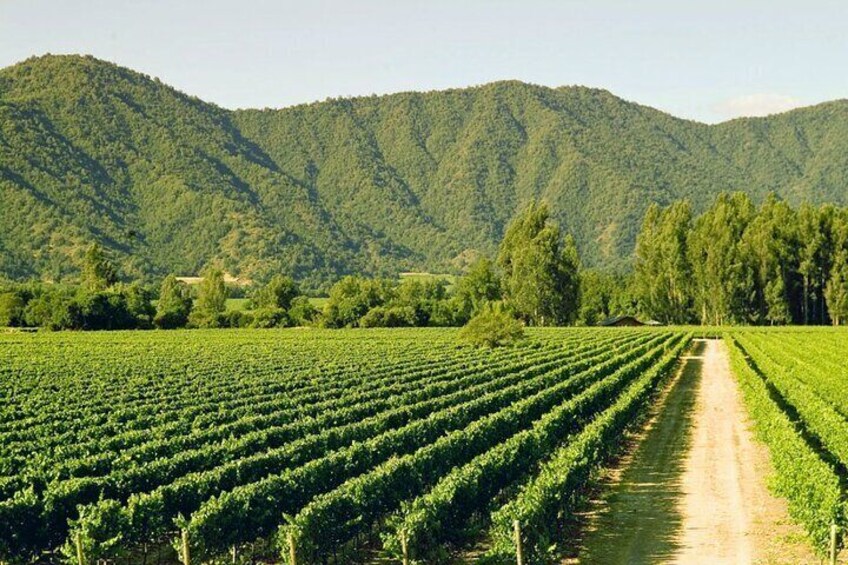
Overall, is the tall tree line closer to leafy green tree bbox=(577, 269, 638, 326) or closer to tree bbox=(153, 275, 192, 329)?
leafy green tree bbox=(577, 269, 638, 326)

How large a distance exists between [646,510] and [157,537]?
36.0 feet

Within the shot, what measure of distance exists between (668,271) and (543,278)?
671 inches

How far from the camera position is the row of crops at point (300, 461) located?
15.7 m

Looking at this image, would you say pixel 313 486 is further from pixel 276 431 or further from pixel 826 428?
pixel 826 428

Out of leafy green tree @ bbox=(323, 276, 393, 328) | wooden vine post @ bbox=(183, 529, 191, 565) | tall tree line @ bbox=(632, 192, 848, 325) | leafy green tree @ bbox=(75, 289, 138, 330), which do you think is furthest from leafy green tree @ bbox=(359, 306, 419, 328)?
wooden vine post @ bbox=(183, 529, 191, 565)

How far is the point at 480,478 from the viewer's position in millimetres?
18953

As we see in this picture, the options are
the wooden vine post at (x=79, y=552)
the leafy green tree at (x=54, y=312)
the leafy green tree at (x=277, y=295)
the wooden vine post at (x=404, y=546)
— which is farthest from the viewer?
the leafy green tree at (x=277, y=295)

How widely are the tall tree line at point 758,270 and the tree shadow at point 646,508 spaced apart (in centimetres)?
7847

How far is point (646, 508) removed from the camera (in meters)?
Answer: 20.7

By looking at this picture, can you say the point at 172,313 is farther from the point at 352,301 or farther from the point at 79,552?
the point at 79,552

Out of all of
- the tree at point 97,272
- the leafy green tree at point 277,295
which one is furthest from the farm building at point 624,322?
the tree at point 97,272

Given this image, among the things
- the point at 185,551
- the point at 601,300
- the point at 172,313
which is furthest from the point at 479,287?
the point at 185,551

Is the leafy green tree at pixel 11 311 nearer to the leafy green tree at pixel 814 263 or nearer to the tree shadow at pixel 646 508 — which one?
the leafy green tree at pixel 814 263

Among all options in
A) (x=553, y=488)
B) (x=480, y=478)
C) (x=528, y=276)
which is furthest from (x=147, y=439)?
(x=528, y=276)
